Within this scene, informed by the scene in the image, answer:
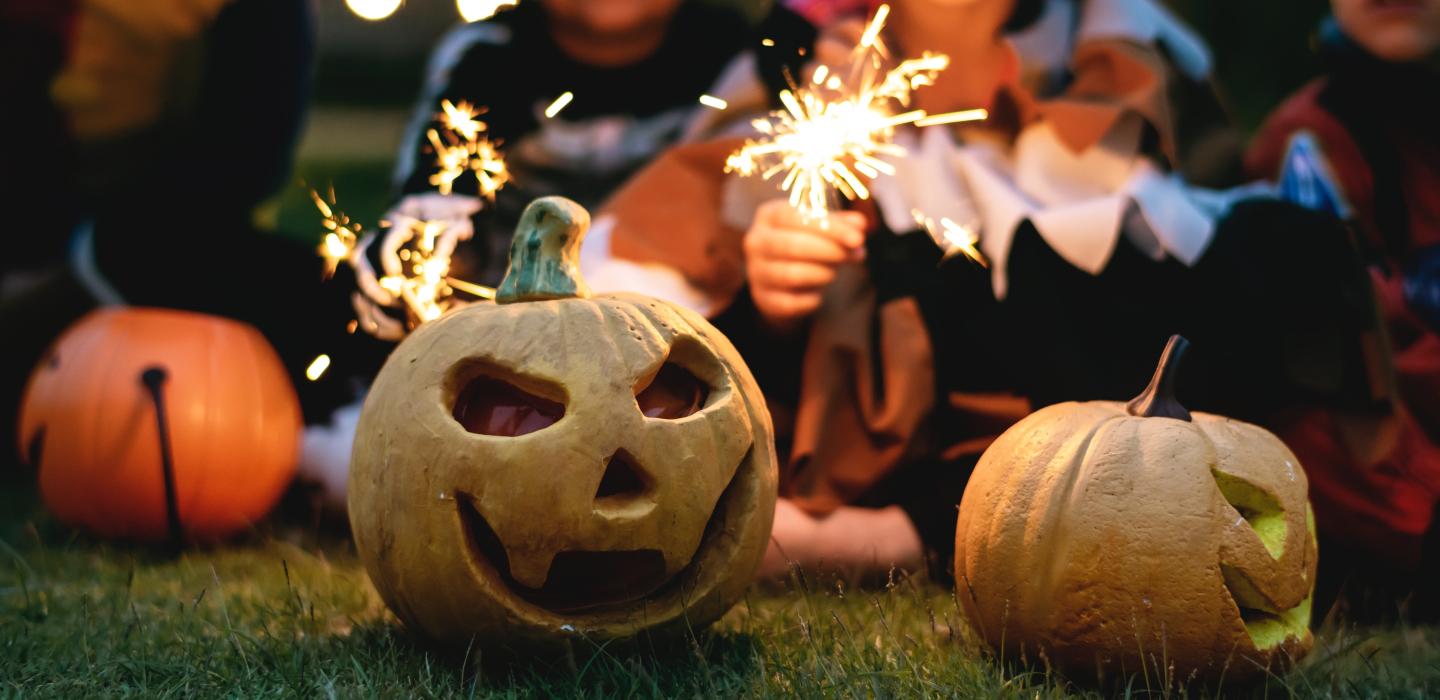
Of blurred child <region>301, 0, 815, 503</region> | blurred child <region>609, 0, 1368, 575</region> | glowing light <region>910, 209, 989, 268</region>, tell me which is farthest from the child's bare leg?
blurred child <region>301, 0, 815, 503</region>

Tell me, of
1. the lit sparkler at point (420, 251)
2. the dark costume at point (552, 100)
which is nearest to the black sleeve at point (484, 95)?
the dark costume at point (552, 100)

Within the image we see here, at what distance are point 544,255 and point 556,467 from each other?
1.12ft

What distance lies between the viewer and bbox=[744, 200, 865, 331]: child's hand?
88.6 inches

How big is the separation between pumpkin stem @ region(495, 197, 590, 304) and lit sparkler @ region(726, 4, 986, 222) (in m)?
0.37

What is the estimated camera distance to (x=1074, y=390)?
2.24m

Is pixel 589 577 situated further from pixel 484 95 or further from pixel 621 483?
pixel 484 95

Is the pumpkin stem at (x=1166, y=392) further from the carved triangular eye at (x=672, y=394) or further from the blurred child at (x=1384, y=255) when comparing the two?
the blurred child at (x=1384, y=255)

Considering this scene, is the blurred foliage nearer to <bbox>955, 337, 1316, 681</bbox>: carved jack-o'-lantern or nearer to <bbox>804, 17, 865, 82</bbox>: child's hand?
<bbox>804, 17, 865, 82</bbox>: child's hand

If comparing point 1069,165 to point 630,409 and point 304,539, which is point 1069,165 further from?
point 304,539

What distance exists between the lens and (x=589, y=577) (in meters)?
1.73

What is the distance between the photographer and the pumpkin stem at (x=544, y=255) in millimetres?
1776

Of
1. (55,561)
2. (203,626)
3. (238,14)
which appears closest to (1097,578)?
(203,626)

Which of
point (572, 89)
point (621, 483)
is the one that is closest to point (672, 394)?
point (621, 483)

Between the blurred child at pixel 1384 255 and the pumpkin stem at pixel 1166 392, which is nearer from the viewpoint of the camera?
the pumpkin stem at pixel 1166 392
